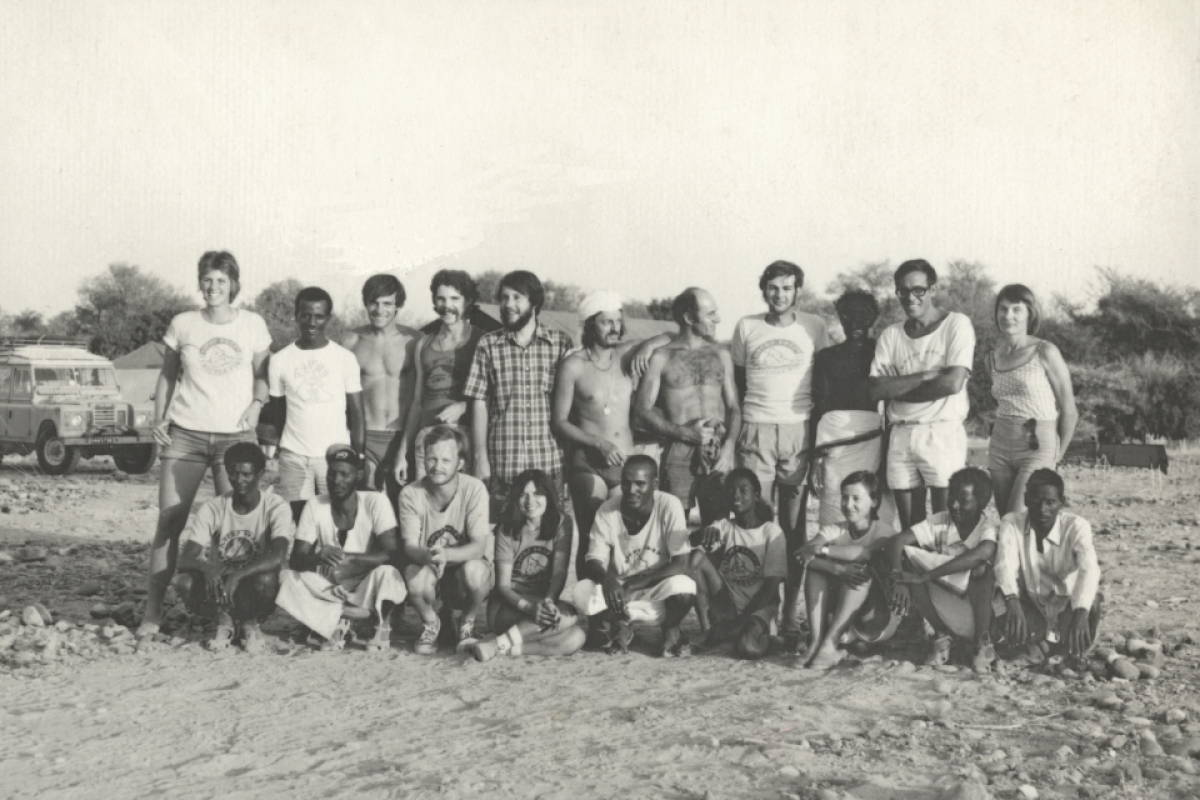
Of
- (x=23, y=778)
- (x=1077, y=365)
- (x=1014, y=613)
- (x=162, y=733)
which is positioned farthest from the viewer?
(x=1077, y=365)

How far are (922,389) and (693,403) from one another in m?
1.10

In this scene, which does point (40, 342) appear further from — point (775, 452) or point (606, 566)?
point (775, 452)

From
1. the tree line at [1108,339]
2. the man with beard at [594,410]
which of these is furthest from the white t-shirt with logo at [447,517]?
the tree line at [1108,339]

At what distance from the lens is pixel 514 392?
18.6 ft

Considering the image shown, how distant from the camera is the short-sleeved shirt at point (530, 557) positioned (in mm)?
5492

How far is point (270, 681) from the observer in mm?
4926

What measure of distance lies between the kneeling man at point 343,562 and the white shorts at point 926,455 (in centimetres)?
247

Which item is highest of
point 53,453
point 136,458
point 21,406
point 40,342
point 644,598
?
point 40,342

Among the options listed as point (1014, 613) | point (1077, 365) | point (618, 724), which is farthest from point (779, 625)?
point (1077, 365)

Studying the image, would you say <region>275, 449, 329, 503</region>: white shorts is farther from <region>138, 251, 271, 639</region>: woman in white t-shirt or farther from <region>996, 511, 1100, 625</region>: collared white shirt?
<region>996, 511, 1100, 625</region>: collared white shirt

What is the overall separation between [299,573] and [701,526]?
200 centimetres

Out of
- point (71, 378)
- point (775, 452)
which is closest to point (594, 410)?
point (775, 452)

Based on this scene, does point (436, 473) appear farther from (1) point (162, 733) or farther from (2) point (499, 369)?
(1) point (162, 733)

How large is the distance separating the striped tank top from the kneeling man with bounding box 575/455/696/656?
1647 millimetres
